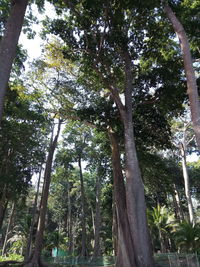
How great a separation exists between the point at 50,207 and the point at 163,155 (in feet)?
84.2

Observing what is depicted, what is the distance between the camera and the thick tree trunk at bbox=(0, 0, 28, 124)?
4895mm

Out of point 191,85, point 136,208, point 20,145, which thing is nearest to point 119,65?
point 191,85

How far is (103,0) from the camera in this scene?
1048 centimetres

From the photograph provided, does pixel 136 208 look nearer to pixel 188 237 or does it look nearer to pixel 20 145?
pixel 188 237

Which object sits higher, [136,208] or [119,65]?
[119,65]

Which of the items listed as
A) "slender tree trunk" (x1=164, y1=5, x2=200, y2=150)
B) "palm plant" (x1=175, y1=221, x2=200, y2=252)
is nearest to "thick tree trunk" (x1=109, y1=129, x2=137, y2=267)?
"slender tree trunk" (x1=164, y1=5, x2=200, y2=150)

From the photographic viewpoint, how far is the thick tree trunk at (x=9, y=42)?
16.1ft

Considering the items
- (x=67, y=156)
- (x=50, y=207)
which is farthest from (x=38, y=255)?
(x=50, y=207)

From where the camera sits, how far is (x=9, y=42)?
212 inches

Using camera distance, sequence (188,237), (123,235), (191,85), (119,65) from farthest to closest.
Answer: (188,237), (119,65), (123,235), (191,85)

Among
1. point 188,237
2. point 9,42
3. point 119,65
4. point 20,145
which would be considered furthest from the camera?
point 20,145

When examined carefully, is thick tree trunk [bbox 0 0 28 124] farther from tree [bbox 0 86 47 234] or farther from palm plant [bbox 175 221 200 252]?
palm plant [bbox 175 221 200 252]

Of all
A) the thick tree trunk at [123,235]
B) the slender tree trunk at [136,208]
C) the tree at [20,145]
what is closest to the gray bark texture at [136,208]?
the slender tree trunk at [136,208]

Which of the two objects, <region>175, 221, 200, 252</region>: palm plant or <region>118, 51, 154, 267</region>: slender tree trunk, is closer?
<region>118, 51, 154, 267</region>: slender tree trunk
